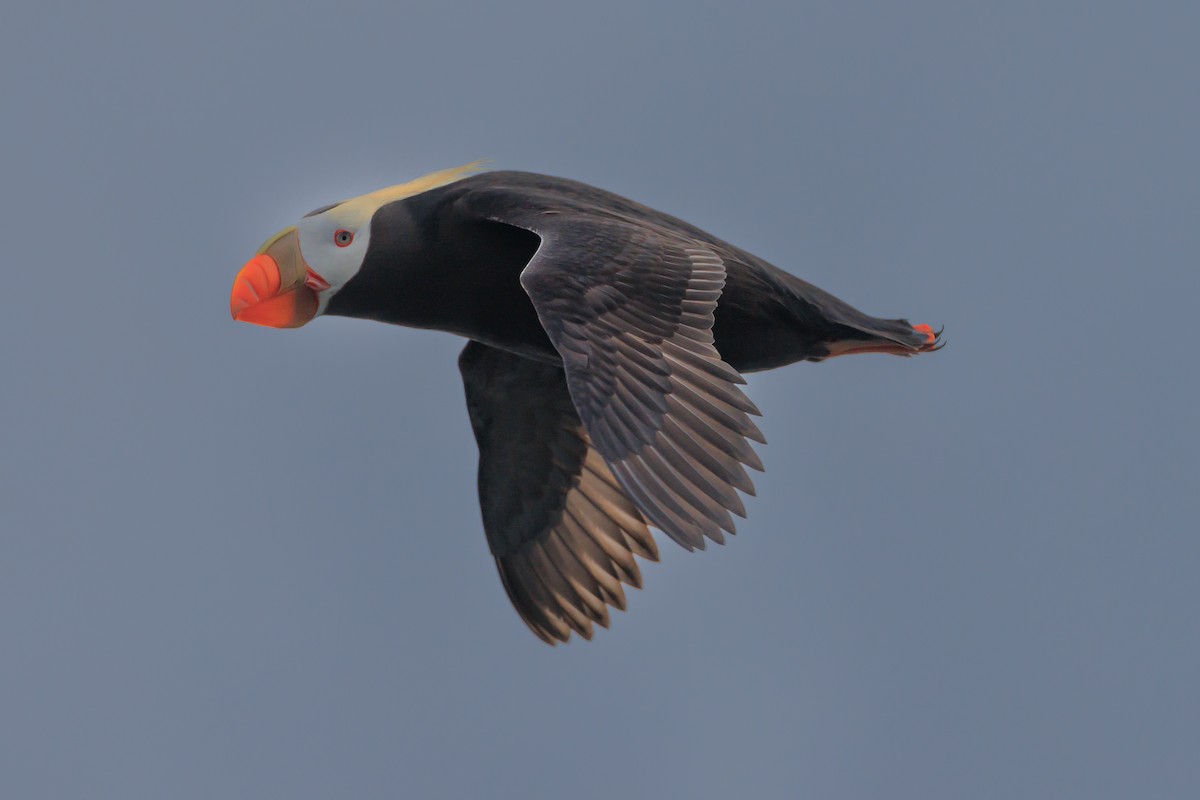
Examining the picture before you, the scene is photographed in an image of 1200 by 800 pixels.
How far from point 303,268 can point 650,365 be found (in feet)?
7.13

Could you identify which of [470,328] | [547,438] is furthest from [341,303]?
[547,438]

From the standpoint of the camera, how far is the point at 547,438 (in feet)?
33.4

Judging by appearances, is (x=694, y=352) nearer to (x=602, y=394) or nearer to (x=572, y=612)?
(x=602, y=394)

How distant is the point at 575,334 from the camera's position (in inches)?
296

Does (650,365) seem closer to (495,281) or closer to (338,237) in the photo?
(495,281)

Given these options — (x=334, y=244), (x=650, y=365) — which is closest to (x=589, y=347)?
(x=650, y=365)

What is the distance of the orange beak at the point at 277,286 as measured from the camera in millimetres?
8898

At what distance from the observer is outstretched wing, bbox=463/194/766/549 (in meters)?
7.07

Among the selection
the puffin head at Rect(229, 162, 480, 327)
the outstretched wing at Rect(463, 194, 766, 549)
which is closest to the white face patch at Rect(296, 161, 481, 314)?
the puffin head at Rect(229, 162, 480, 327)

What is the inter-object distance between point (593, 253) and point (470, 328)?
51.5 inches

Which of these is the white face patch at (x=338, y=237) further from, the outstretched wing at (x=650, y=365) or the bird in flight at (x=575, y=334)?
the outstretched wing at (x=650, y=365)

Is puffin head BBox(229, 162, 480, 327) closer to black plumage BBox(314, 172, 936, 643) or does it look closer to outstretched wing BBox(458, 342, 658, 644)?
black plumage BBox(314, 172, 936, 643)

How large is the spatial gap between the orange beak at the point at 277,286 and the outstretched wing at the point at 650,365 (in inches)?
51.8

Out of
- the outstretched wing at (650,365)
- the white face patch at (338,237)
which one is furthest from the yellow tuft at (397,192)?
the outstretched wing at (650,365)
